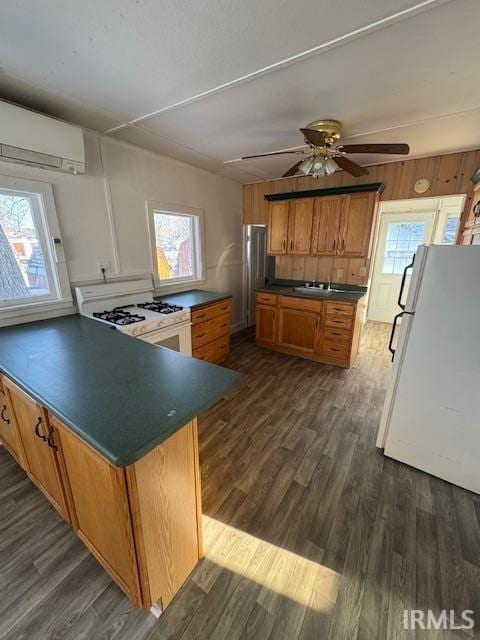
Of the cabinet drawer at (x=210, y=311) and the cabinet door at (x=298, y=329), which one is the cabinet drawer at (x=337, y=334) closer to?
the cabinet door at (x=298, y=329)

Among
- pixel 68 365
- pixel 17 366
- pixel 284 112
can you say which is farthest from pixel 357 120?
pixel 17 366

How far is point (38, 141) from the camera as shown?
1810 mm

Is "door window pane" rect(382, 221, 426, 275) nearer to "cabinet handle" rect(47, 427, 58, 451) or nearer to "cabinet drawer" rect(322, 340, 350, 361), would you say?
"cabinet drawer" rect(322, 340, 350, 361)

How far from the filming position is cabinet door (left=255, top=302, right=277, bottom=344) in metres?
3.79

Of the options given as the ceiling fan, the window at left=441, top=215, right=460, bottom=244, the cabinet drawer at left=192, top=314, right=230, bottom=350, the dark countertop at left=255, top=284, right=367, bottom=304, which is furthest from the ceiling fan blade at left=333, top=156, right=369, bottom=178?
the window at left=441, top=215, right=460, bottom=244

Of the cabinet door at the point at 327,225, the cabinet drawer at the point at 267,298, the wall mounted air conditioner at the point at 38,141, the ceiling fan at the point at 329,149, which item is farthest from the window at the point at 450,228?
the wall mounted air conditioner at the point at 38,141

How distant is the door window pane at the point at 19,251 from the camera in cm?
198

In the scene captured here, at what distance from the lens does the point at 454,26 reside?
1.18m

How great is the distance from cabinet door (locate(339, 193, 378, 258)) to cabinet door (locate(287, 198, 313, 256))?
442 millimetres

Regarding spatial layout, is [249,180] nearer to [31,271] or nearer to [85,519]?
[31,271]

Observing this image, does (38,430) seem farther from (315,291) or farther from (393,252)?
(393,252)

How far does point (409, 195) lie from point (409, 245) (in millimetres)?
1891

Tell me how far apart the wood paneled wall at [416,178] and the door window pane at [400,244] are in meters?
1.81

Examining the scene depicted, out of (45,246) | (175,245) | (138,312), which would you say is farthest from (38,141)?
(175,245)
